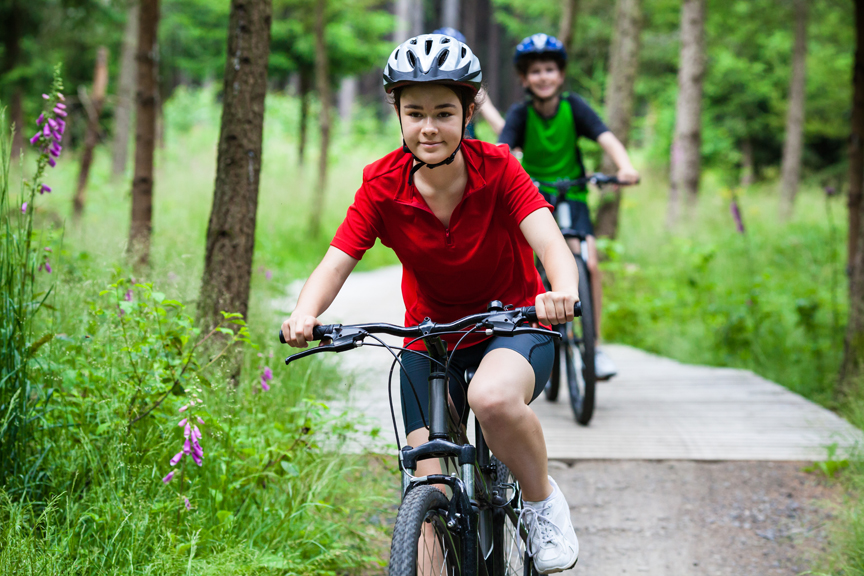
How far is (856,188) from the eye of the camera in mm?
7453

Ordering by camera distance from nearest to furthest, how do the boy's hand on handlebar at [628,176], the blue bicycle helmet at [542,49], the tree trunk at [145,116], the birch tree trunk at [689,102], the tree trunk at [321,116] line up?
the boy's hand on handlebar at [628,176] → the blue bicycle helmet at [542,49] → the tree trunk at [145,116] → the tree trunk at [321,116] → the birch tree trunk at [689,102]

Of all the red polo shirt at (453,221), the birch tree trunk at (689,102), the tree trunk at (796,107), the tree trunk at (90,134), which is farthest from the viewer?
the tree trunk at (796,107)

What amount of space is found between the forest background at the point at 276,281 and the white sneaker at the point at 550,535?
2.88 ft

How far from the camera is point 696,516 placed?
3.90 metres

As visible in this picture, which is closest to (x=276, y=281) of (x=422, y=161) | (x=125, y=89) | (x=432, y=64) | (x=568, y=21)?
(x=422, y=161)

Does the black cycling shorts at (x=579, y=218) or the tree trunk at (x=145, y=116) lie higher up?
the tree trunk at (x=145, y=116)

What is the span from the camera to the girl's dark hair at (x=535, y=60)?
5.09m

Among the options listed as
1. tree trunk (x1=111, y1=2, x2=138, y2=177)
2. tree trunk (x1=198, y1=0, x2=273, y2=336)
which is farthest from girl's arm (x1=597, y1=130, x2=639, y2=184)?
tree trunk (x1=111, y1=2, x2=138, y2=177)

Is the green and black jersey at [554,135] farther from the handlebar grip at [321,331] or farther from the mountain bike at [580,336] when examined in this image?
the handlebar grip at [321,331]

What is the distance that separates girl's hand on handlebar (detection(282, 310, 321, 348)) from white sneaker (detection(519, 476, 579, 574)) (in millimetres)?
892

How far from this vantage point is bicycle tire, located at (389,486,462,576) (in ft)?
6.09

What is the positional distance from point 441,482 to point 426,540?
16 centimetres

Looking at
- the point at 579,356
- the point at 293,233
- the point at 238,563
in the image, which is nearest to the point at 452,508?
the point at 238,563

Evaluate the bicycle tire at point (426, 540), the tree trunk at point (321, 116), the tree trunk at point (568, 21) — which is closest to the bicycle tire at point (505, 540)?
the bicycle tire at point (426, 540)
